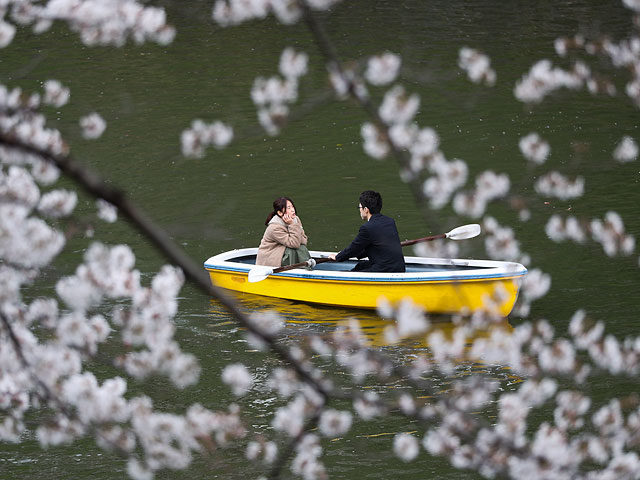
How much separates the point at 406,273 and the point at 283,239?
150cm

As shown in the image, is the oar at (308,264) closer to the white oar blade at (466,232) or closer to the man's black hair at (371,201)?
the white oar blade at (466,232)

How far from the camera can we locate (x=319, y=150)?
17875mm

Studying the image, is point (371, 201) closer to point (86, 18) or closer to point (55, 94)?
point (55, 94)

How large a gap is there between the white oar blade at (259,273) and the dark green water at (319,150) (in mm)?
496

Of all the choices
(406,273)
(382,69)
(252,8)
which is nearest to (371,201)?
(406,273)

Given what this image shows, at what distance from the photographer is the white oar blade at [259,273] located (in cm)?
1050

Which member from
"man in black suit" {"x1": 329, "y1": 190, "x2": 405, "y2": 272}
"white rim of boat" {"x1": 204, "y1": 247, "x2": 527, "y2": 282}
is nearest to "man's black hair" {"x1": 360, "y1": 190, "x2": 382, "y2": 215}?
"man in black suit" {"x1": 329, "y1": 190, "x2": 405, "y2": 272}

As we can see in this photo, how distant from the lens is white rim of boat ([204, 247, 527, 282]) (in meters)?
9.44

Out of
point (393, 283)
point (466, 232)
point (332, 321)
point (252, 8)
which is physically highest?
point (252, 8)

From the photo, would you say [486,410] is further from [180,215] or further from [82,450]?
[180,215]

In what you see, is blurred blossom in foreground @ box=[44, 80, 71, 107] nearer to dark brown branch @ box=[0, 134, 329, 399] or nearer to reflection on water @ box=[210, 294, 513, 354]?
dark brown branch @ box=[0, 134, 329, 399]

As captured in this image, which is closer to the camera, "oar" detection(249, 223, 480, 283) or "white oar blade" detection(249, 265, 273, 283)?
"oar" detection(249, 223, 480, 283)

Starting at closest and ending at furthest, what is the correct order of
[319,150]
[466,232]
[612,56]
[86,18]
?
[86,18]
[612,56]
[466,232]
[319,150]

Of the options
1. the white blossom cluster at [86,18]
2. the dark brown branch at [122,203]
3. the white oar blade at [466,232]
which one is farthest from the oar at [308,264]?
the dark brown branch at [122,203]
